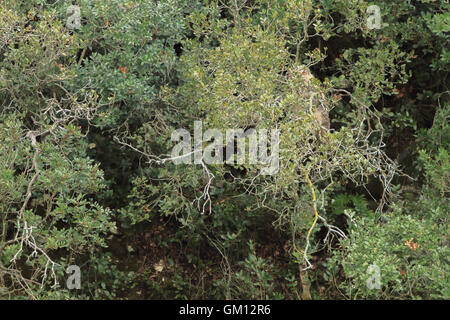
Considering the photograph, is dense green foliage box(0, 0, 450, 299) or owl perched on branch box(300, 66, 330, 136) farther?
owl perched on branch box(300, 66, 330, 136)

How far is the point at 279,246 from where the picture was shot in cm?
884

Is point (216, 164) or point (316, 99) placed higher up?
point (316, 99)

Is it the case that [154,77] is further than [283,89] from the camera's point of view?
Yes

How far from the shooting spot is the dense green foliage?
250 inches

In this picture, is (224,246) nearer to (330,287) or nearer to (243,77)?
(330,287)

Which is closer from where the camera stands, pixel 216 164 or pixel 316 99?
pixel 316 99

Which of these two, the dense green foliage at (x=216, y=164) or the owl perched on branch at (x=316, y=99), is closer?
the dense green foliage at (x=216, y=164)

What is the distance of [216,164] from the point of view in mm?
6945

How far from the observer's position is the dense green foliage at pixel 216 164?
635cm

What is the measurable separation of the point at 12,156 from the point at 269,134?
273 cm
